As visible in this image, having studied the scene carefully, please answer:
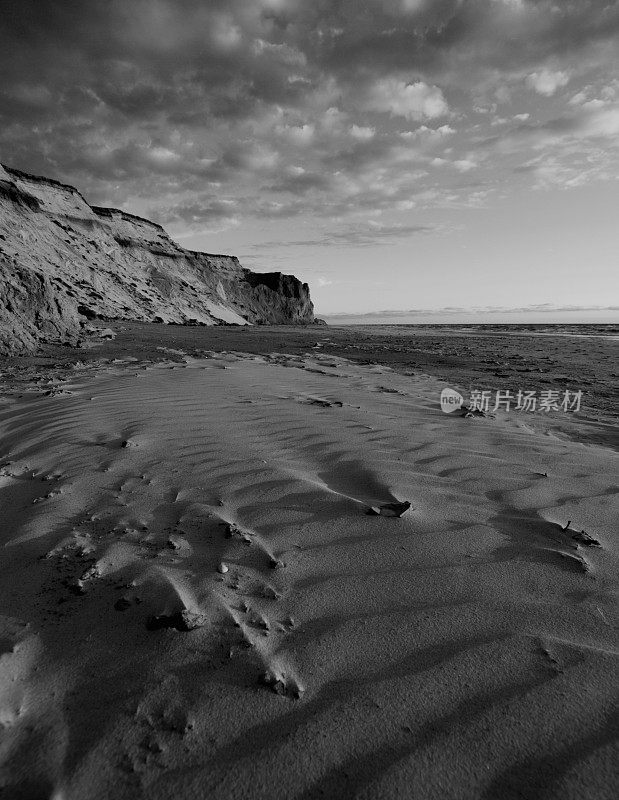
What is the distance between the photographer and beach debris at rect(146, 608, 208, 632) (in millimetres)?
1548

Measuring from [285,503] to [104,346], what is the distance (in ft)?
38.6

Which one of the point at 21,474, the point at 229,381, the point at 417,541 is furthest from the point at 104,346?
the point at 417,541

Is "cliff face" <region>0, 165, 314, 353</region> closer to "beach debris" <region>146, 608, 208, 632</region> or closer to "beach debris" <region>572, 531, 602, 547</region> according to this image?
"beach debris" <region>146, 608, 208, 632</region>

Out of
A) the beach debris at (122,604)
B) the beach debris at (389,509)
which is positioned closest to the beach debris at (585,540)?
the beach debris at (389,509)

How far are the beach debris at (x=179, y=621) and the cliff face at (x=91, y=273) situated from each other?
10.4 m

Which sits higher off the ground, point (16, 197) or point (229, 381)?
point (16, 197)

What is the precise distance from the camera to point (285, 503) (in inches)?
99.9

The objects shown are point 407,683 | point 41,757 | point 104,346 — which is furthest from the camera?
point 104,346

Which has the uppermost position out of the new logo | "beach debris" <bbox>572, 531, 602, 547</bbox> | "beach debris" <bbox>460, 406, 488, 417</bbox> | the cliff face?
the cliff face

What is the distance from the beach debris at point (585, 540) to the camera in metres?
2.10

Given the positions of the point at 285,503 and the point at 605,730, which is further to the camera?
the point at 285,503

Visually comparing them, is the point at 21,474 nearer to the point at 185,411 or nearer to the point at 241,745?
the point at 185,411

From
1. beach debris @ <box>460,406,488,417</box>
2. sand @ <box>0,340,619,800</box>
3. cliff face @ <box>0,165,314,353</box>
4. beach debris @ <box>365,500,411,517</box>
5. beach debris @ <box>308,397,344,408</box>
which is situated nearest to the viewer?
sand @ <box>0,340,619,800</box>

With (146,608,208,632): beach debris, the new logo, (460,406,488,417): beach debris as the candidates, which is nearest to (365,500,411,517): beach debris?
(146,608,208,632): beach debris
